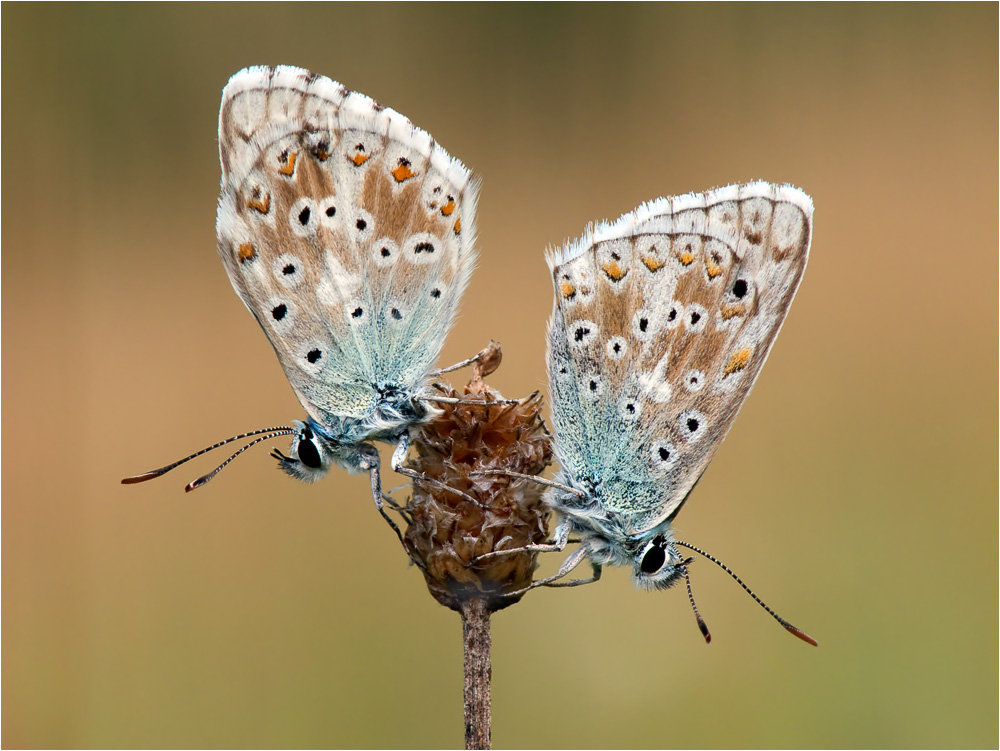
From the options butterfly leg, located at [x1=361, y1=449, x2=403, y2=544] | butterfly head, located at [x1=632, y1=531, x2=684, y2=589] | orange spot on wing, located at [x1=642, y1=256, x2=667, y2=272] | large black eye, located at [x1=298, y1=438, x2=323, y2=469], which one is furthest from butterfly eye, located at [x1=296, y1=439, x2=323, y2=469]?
orange spot on wing, located at [x1=642, y1=256, x2=667, y2=272]

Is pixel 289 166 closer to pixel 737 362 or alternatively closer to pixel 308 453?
pixel 308 453

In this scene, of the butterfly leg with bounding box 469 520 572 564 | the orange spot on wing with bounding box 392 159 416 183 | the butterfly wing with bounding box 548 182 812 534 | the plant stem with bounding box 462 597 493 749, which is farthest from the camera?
the orange spot on wing with bounding box 392 159 416 183

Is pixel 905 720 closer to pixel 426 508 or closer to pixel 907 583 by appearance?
pixel 907 583

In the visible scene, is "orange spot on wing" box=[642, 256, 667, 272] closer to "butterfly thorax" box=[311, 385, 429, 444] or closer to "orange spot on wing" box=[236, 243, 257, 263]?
"butterfly thorax" box=[311, 385, 429, 444]

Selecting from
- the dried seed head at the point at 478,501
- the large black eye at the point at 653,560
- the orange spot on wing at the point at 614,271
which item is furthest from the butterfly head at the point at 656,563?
the orange spot on wing at the point at 614,271

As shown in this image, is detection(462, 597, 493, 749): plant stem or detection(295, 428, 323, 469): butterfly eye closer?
detection(462, 597, 493, 749): plant stem

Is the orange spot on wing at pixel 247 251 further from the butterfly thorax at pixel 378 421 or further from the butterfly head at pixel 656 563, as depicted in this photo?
the butterfly head at pixel 656 563
